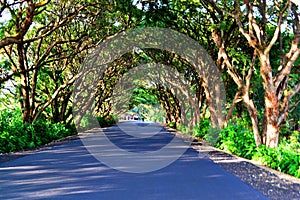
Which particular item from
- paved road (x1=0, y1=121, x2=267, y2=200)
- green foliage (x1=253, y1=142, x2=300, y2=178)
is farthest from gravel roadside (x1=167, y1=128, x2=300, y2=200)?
green foliage (x1=253, y1=142, x2=300, y2=178)

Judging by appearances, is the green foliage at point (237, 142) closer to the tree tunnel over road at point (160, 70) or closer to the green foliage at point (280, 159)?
the green foliage at point (280, 159)

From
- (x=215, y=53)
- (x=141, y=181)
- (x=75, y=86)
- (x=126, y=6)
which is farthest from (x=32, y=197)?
(x=75, y=86)

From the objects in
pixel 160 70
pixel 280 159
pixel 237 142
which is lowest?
pixel 280 159

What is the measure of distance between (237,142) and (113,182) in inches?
329

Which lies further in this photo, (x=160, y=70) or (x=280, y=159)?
(x=160, y=70)

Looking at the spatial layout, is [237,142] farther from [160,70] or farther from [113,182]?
[160,70]

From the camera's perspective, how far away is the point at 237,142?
15289 millimetres

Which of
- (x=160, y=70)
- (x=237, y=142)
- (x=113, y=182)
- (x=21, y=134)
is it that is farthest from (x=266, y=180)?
→ (x=160, y=70)

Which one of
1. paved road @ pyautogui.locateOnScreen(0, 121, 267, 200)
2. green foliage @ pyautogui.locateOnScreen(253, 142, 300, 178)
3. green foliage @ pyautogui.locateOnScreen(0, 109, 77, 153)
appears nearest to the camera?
paved road @ pyautogui.locateOnScreen(0, 121, 267, 200)

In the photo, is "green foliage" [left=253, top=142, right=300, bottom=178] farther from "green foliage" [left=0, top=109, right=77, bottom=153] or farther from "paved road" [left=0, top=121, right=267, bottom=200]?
"green foliage" [left=0, top=109, right=77, bottom=153]

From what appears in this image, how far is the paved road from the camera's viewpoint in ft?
22.1

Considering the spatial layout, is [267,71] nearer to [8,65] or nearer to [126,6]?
[126,6]

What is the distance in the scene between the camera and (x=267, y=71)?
1268cm

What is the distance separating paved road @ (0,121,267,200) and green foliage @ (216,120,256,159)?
2.96 metres
